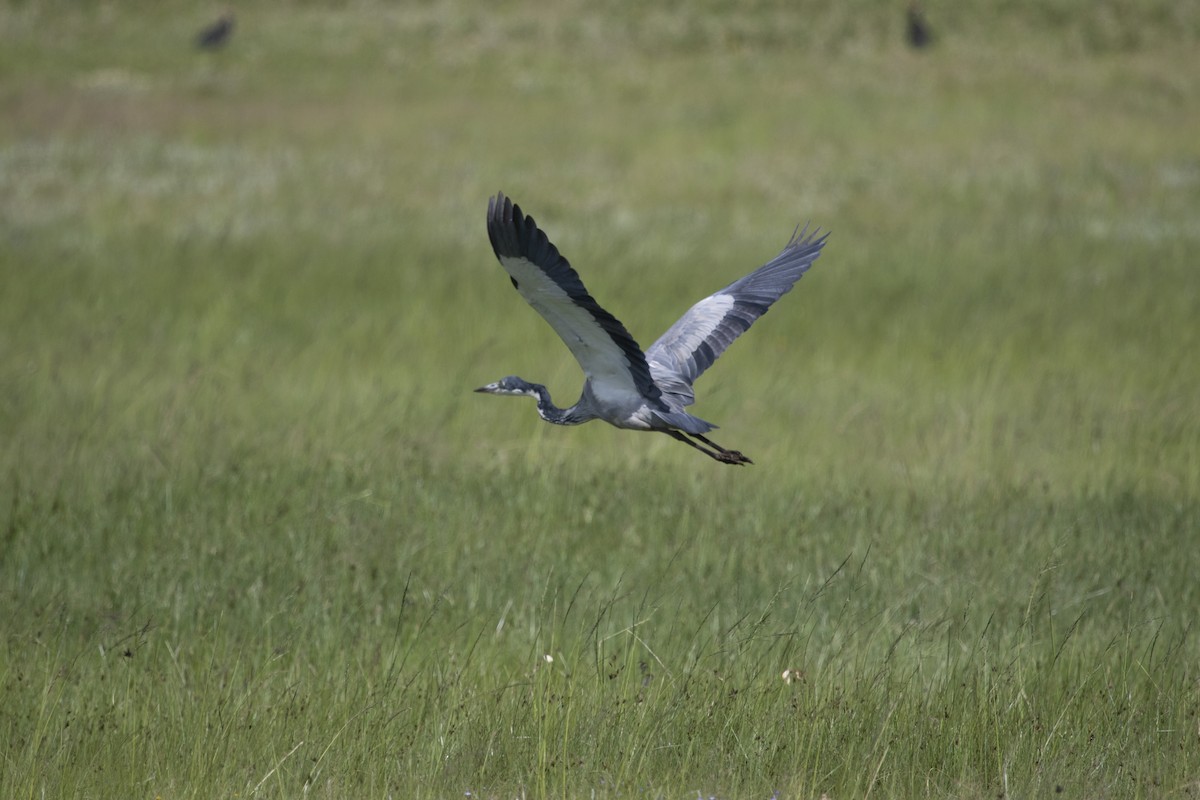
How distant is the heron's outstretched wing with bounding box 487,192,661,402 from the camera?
3.90 metres

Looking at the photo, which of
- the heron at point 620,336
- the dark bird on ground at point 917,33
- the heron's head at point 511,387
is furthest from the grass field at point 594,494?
the dark bird on ground at point 917,33

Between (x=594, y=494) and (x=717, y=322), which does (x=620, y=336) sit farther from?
(x=594, y=494)

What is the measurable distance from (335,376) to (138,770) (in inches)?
191

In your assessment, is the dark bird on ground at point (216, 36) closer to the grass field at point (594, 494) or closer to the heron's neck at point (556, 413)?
the grass field at point (594, 494)

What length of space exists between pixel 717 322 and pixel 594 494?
1.20 metres

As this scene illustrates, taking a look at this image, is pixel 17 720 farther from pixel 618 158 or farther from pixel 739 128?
pixel 739 128

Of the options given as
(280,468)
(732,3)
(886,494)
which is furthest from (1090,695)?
(732,3)

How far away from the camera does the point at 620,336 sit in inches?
166

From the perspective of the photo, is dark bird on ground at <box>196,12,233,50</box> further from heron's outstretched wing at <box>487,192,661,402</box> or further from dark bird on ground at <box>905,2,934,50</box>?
heron's outstretched wing at <box>487,192,661,402</box>

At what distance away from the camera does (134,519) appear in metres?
5.55

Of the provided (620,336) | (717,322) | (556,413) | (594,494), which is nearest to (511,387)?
(556,413)

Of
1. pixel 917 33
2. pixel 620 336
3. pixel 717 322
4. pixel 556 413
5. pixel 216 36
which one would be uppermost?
pixel 917 33

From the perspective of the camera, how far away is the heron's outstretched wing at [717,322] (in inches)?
203

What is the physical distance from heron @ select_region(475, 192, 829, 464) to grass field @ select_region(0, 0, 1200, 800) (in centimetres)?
66
